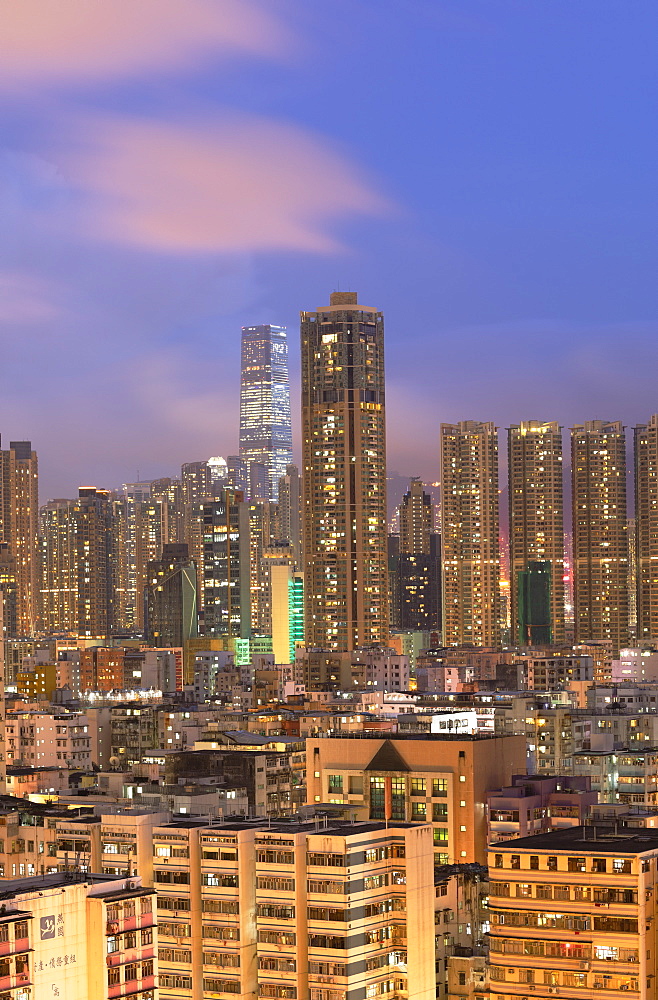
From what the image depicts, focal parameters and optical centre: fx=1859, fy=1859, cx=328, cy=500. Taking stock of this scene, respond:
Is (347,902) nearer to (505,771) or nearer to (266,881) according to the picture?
(266,881)

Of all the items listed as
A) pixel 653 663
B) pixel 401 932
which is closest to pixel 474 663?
pixel 653 663

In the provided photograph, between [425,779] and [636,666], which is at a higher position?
[636,666]

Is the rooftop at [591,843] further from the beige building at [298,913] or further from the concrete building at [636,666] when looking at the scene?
the concrete building at [636,666]

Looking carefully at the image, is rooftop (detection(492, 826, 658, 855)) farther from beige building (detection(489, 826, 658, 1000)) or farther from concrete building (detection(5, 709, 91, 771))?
concrete building (detection(5, 709, 91, 771))

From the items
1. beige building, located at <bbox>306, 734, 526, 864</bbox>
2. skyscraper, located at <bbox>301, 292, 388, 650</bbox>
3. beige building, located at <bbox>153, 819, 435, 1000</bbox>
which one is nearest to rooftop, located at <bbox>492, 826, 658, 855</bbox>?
beige building, located at <bbox>153, 819, 435, 1000</bbox>

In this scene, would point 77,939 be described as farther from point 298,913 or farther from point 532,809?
point 532,809

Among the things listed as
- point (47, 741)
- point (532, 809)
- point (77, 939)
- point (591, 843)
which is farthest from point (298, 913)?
point (47, 741)
